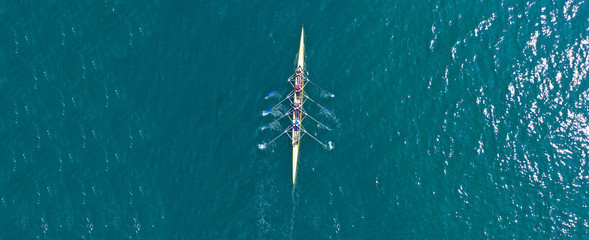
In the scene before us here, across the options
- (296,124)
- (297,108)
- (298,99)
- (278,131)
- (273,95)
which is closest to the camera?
(296,124)

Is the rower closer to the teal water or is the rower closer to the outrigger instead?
the outrigger

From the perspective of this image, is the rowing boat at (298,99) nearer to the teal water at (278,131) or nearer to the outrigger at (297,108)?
the outrigger at (297,108)

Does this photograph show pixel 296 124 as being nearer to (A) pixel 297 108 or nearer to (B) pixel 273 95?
(A) pixel 297 108

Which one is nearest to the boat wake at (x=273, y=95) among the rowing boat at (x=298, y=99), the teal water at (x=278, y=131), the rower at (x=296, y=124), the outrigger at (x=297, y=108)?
the outrigger at (x=297, y=108)

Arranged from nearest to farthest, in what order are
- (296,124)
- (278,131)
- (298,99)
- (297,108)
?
(296,124), (278,131), (297,108), (298,99)

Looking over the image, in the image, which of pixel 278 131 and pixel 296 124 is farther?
pixel 278 131

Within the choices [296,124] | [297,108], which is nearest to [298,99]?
[297,108]

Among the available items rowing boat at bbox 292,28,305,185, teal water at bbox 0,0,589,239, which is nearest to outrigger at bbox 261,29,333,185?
rowing boat at bbox 292,28,305,185

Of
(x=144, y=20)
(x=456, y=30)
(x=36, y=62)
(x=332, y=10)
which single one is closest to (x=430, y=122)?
(x=456, y=30)
